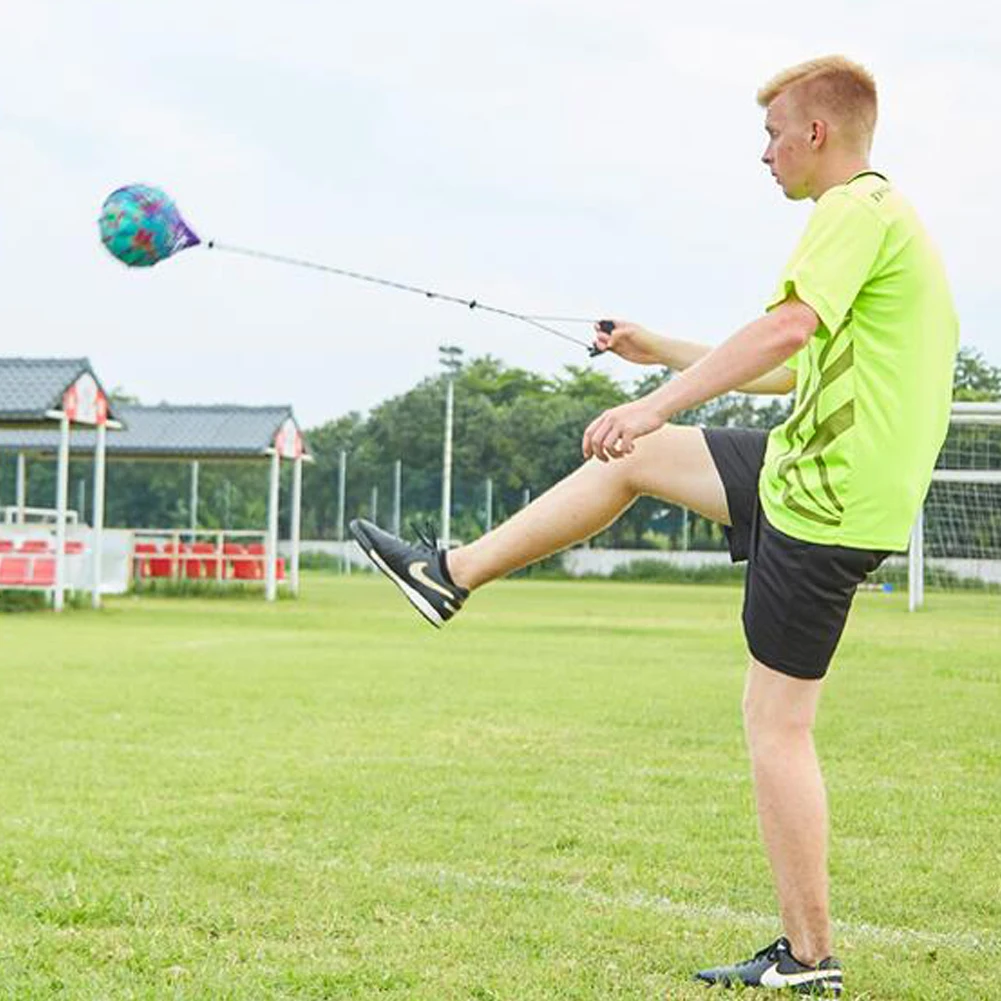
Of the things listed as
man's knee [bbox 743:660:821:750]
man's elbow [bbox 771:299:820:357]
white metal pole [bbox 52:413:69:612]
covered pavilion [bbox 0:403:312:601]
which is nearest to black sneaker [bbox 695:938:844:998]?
man's knee [bbox 743:660:821:750]

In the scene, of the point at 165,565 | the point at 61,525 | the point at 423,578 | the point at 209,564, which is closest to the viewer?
the point at 423,578

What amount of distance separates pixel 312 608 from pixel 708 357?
23.1 m

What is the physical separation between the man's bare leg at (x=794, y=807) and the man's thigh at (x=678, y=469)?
0.43m

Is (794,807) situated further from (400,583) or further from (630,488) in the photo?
(400,583)

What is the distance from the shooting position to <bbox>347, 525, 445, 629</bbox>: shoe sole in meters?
4.43

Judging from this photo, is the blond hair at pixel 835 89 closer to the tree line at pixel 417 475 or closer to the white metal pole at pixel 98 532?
the white metal pole at pixel 98 532

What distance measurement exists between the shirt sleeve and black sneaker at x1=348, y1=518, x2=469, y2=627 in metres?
1.16

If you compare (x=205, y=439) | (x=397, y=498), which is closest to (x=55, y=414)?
(x=205, y=439)

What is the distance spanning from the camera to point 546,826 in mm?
6219

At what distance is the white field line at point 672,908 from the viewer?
14.9ft

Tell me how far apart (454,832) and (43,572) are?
19705 millimetres

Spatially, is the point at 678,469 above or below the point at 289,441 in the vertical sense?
below

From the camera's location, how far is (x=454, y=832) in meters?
6.05

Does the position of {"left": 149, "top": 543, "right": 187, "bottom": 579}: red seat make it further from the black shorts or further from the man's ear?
the man's ear
